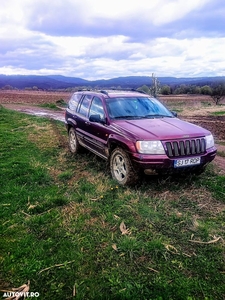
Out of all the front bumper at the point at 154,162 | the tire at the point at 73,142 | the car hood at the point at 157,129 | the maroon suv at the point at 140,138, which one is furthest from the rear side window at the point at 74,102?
the front bumper at the point at 154,162

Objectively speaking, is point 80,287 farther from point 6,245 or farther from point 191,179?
point 191,179

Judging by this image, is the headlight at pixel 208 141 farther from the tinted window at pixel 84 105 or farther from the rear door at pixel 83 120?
the tinted window at pixel 84 105

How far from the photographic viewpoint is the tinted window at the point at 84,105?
6779 millimetres

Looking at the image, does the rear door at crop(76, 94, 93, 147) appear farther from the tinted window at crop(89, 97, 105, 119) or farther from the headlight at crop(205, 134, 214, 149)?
the headlight at crop(205, 134, 214, 149)

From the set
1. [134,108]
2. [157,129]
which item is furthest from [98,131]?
[157,129]

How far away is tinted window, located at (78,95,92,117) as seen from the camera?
6.78m

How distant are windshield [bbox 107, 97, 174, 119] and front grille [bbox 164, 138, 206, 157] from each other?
126 centimetres

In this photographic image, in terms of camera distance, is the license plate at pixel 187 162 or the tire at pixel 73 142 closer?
the license plate at pixel 187 162

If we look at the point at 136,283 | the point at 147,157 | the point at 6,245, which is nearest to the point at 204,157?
the point at 147,157

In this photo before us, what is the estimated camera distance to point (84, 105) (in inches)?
274

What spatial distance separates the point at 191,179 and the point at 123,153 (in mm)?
1639

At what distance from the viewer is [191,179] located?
5469 mm

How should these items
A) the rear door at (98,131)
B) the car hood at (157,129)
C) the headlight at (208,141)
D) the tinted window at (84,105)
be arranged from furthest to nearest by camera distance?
the tinted window at (84,105) < the rear door at (98,131) < the headlight at (208,141) < the car hood at (157,129)

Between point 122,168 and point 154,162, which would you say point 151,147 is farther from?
point 122,168
